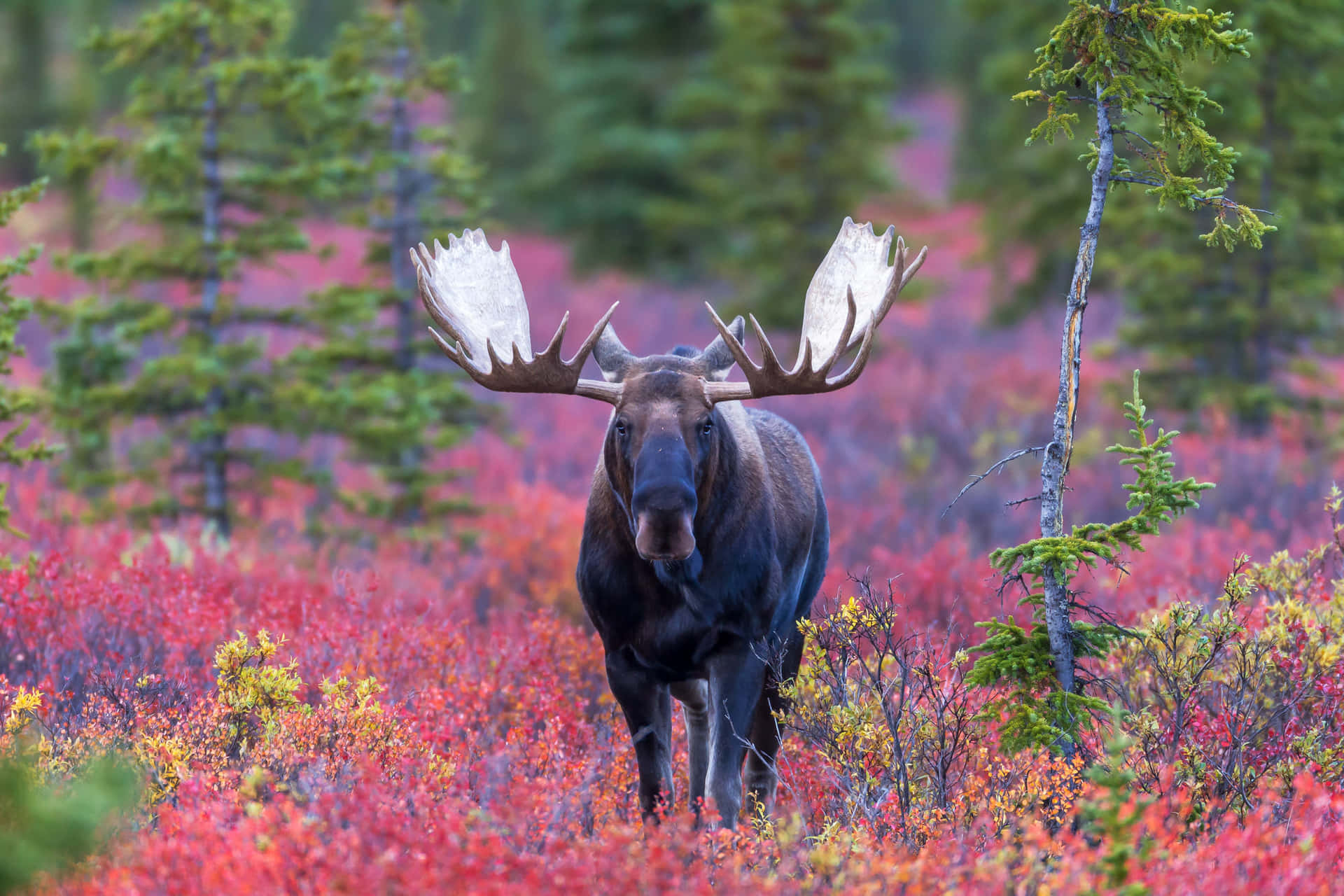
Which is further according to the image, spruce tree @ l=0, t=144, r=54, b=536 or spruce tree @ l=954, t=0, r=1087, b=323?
spruce tree @ l=954, t=0, r=1087, b=323

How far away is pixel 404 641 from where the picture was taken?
679 centimetres

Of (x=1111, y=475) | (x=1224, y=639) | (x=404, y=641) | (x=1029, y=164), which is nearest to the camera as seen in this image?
(x=1224, y=639)

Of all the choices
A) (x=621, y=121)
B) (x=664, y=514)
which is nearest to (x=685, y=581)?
(x=664, y=514)

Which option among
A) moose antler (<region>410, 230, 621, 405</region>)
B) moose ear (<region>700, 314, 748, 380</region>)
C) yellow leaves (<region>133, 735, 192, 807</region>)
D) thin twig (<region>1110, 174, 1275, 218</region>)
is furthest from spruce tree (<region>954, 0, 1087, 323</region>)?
yellow leaves (<region>133, 735, 192, 807</region>)

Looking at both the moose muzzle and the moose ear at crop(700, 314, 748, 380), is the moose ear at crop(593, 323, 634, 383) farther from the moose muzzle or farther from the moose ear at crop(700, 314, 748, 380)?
the moose muzzle

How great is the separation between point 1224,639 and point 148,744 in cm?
444

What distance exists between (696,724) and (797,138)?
1396 cm

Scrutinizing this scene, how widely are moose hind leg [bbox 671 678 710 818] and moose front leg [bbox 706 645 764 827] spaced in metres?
0.28

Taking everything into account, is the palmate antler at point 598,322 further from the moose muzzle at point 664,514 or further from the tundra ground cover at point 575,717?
the tundra ground cover at point 575,717

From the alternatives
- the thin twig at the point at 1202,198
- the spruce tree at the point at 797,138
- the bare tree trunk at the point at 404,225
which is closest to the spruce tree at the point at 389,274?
the bare tree trunk at the point at 404,225

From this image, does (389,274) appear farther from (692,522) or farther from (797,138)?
(797,138)

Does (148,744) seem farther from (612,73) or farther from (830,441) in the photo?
(612,73)

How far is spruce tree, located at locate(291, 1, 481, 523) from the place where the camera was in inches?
410

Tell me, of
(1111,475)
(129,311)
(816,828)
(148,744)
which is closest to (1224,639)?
(816,828)
